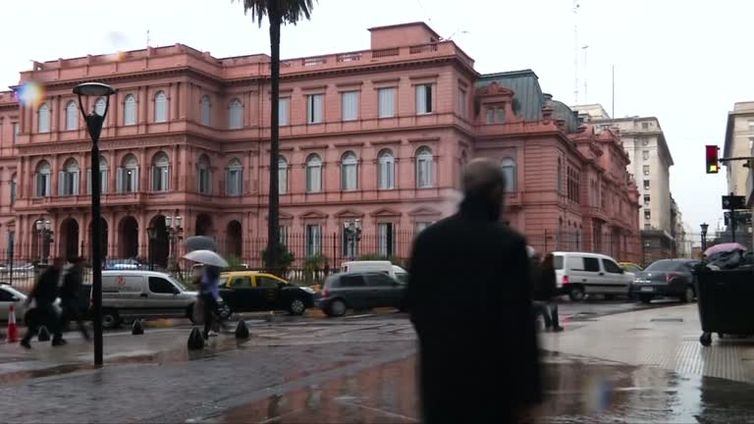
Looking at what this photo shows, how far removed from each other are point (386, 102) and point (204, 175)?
16052 millimetres

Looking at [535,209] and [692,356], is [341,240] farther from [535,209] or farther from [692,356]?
[692,356]

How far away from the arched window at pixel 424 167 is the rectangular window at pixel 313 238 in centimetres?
908

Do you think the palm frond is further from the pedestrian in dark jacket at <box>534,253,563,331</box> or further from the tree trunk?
the pedestrian in dark jacket at <box>534,253,563,331</box>

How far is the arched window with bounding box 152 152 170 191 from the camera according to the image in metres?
64.9

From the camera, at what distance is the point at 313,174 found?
65500 millimetres

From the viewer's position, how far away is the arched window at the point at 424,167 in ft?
200

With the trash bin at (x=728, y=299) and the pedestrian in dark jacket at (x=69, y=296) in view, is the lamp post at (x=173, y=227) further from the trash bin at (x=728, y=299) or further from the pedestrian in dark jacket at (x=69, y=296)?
the trash bin at (x=728, y=299)

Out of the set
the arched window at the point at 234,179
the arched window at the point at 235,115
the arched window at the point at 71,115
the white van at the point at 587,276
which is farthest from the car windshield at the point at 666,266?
the arched window at the point at 71,115

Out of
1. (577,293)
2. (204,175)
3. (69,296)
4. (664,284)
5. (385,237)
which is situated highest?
(204,175)

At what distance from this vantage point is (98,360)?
41.1 ft

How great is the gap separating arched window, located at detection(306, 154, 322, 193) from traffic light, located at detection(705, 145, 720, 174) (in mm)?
40946

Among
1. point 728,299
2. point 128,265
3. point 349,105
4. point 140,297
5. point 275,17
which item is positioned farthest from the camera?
point 349,105

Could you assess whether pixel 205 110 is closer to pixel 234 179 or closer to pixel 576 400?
pixel 234 179

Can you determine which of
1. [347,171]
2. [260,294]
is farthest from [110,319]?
[347,171]
